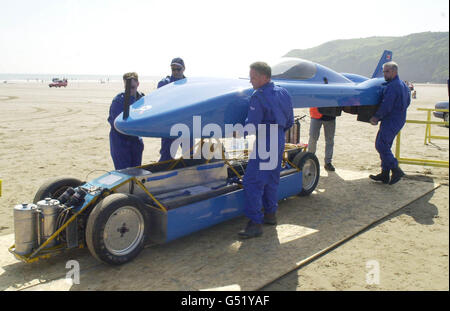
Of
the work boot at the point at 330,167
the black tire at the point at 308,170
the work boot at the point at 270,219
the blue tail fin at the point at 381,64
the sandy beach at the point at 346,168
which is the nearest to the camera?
the sandy beach at the point at 346,168

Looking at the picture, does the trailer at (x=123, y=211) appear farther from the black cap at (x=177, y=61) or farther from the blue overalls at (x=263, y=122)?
the black cap at (x=177, y=61)

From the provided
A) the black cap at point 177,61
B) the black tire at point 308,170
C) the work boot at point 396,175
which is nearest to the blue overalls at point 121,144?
the black cap at point 177,61

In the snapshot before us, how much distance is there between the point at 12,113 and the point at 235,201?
1735 cm

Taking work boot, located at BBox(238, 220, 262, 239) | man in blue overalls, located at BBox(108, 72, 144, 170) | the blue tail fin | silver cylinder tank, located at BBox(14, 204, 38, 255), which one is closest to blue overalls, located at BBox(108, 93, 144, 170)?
man in blue overalls, located at BBox(108, 72, 144, 170)

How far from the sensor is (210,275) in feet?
11.3

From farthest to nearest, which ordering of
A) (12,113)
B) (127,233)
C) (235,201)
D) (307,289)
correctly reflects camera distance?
(12,113)
(235,201)
(127,233)
(307,289)

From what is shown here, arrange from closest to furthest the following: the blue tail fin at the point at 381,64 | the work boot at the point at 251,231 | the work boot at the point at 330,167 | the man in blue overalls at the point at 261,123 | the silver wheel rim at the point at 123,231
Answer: the silver wheel rim at the point at 123,231 → the man in blue overalls at the point at 261,123 → the work boot at the point at 251,231 → the work boot at the point at 330,167 → the blue tail fin at the point at 381,64

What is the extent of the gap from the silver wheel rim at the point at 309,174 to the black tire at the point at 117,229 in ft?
10.4

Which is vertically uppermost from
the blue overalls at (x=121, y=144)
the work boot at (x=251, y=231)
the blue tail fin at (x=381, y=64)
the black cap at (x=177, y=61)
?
the blue tail fin at (x=381, y=64)

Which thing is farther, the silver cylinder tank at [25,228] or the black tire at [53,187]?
the black tire at [53,187]

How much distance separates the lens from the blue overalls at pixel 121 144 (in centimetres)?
500
